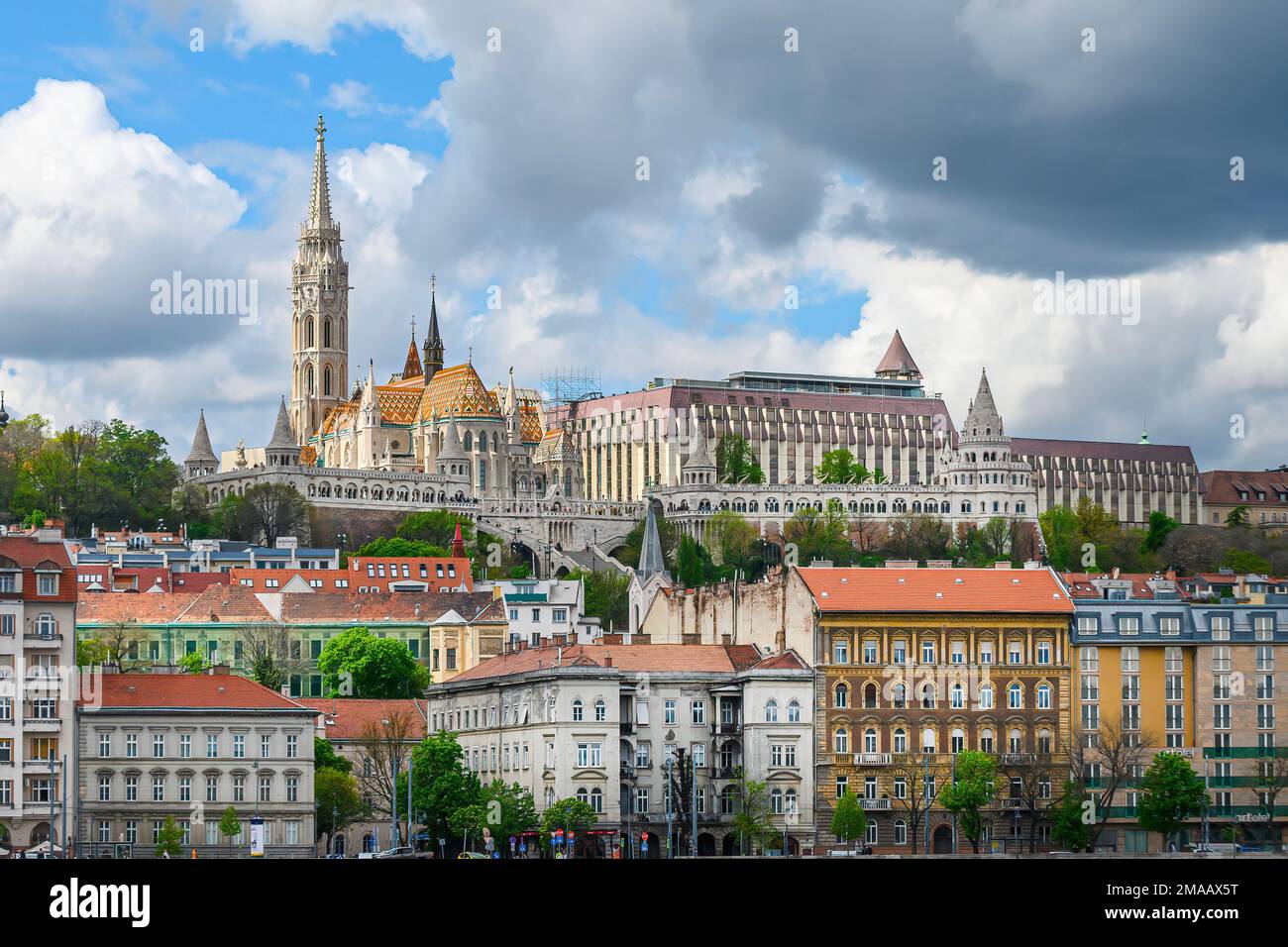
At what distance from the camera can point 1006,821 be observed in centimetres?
9131

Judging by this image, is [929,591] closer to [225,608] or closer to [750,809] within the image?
[750,809]

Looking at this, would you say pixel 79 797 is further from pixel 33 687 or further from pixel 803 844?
pixel 803 844

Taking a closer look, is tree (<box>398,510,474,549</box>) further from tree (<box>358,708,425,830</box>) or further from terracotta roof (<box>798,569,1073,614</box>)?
terracotta roof (<box>798,569,1073,614</box>)

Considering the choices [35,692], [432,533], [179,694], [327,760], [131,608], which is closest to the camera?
[35,692]

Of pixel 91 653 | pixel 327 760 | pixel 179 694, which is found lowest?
pixel 327 760

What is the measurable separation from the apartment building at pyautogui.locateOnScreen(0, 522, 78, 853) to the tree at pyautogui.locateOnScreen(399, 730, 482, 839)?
10.8 metres

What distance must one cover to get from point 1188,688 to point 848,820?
15.8 m

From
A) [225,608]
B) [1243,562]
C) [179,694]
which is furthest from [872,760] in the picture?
[1243,562]

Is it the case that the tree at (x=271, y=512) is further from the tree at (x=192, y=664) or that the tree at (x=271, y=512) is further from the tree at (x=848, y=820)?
the tree at (x=848, y=820)

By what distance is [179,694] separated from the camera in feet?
289

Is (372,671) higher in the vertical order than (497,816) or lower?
higher
